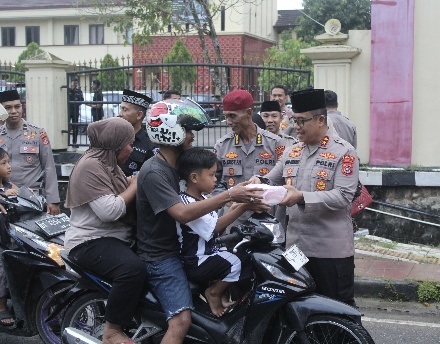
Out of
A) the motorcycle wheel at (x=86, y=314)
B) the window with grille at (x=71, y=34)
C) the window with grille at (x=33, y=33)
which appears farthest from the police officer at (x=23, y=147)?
the window with grille at (x=33, y=33)

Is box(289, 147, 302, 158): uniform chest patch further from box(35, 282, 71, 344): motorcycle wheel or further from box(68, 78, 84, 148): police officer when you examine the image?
box(68, 78, 84, 148): police officer

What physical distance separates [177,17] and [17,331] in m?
12.0

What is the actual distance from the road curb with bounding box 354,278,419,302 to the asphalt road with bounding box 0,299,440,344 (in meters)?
0.07

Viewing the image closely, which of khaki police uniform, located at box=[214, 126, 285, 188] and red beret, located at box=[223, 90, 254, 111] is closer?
red beret, located at box=[223, 90, 254, 111]

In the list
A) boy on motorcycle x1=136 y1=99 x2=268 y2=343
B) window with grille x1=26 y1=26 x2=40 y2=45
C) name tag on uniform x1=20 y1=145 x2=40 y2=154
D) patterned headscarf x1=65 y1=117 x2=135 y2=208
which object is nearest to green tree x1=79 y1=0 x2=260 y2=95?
name tag on uniform x1=20 y1=145 x2=40 y2=154

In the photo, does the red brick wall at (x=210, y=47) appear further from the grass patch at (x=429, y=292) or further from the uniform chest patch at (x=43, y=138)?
the grass patch at (x=429, y=292)

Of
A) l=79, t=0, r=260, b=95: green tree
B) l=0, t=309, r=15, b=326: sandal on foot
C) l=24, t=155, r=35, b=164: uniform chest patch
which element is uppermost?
l=79, t=0, r=260, b=95: green tree

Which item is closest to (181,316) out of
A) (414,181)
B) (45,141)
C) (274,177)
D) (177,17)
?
(274,177)

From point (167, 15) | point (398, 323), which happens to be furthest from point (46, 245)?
point (167, 15)

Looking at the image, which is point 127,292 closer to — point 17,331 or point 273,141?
point 17,331

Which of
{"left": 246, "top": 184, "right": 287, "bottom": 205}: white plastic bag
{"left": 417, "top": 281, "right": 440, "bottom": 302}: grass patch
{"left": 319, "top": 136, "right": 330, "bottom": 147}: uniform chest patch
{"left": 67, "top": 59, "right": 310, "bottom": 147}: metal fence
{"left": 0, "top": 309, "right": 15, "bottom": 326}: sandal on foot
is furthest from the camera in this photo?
{"left": 67, "top": 59, "right": 310, "bottom": 147}: metal fence

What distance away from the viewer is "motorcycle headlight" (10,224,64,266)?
197 inches

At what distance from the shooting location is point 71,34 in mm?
42125

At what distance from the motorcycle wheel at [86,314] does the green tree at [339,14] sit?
36.9 meters
